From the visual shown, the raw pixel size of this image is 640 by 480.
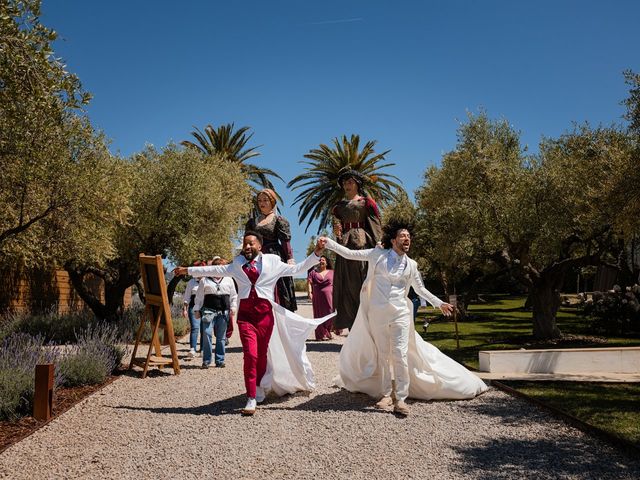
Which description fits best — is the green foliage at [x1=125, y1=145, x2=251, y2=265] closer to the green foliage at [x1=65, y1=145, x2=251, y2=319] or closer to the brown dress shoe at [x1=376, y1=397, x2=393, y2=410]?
the green foliage at [x1=65, y1=145, x2=251, y2=319]

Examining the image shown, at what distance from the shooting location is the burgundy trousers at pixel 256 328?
7.10 m

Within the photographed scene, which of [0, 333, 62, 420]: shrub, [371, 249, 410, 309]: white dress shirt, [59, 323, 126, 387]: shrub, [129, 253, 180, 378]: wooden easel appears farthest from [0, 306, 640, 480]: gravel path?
[129, 253, 180, 378]: wooden easel

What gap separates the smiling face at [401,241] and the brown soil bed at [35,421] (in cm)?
453

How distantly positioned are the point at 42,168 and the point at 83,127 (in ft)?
8.44

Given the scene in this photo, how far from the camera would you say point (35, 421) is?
6.52 metres

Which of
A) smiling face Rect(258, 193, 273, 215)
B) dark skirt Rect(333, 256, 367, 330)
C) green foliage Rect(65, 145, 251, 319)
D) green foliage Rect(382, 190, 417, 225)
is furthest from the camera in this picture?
green foliage Rect(382, 190, 417, 225)

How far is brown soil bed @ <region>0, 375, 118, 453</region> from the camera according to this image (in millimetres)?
5864

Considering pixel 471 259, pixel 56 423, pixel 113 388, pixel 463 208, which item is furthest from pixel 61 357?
pixel 471 259

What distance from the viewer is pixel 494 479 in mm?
4527

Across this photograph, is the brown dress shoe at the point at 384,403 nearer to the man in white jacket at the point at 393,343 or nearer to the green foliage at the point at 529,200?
the man in white jacket at the point at 393,343

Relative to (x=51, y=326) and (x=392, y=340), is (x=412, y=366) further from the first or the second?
(x=51, y=326)

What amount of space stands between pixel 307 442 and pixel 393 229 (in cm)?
292

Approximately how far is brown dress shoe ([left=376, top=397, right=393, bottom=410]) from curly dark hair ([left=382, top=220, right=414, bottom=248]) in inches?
75.6

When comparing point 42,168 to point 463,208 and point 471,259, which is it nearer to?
point 463,208
